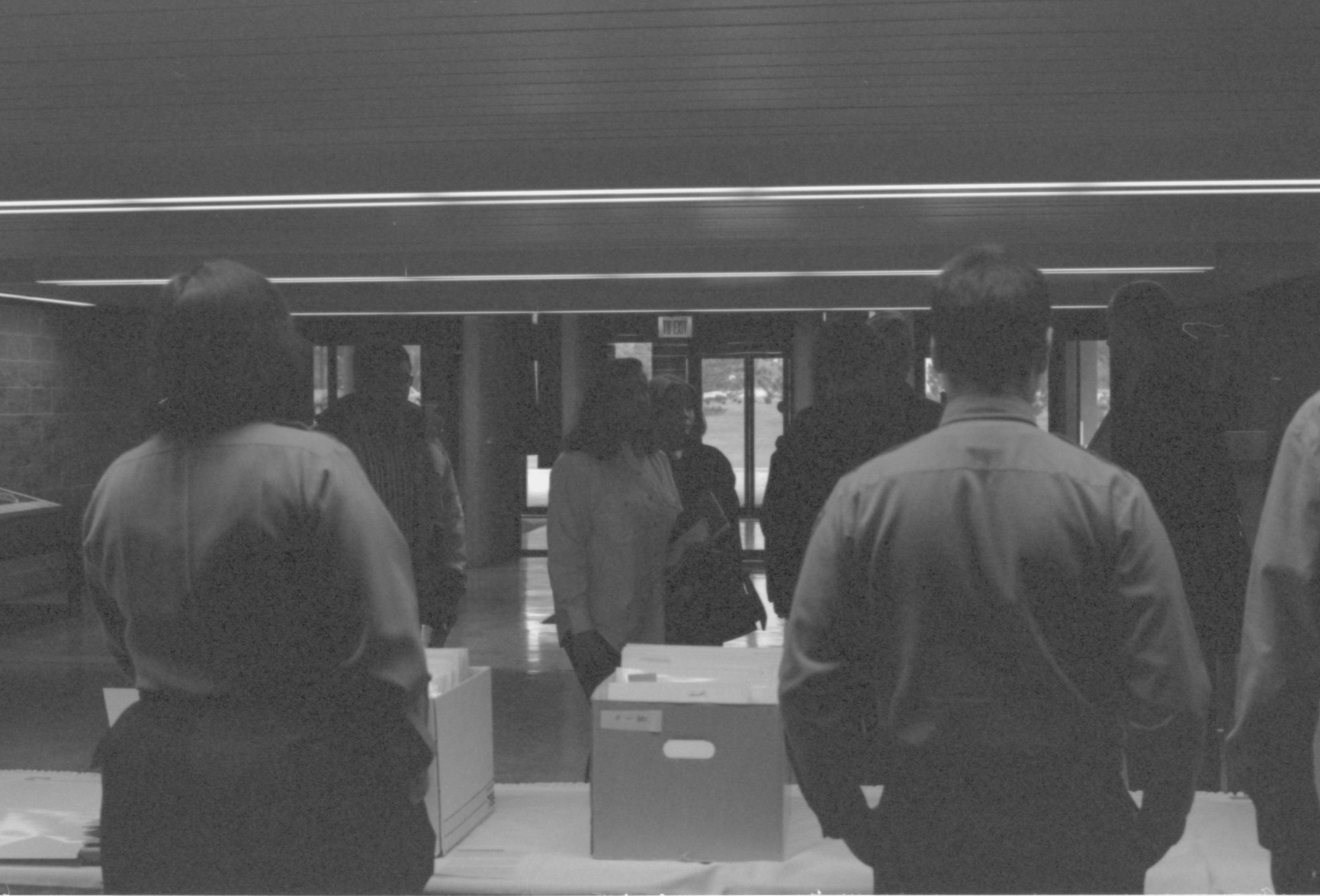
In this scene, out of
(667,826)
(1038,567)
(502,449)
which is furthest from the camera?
(502,449)

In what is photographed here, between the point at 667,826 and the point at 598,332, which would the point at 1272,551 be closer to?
the point at 667,826

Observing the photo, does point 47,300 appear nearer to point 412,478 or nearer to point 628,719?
point 412,478

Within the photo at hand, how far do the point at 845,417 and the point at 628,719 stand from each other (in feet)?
3.57

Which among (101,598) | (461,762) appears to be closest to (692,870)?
(461,762)

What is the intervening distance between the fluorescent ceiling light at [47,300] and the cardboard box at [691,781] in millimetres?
10307

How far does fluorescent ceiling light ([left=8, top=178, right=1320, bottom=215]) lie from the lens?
623 cm

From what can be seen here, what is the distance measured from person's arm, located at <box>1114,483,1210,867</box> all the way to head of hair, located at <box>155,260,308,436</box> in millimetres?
1040

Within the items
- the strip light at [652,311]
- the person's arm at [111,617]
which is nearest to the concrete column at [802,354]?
the strip light at [652,311]

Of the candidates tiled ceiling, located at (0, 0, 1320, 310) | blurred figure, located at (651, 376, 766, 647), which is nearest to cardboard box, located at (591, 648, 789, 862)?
blurred figure, located at (651, 376, 766, 647)

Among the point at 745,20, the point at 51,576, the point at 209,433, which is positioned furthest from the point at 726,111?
the point at 51,576

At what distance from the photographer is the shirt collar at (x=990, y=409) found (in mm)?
1575

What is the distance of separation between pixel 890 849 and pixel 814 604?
0.29 meters

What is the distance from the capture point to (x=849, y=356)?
313 cm

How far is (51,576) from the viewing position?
1204 cm
